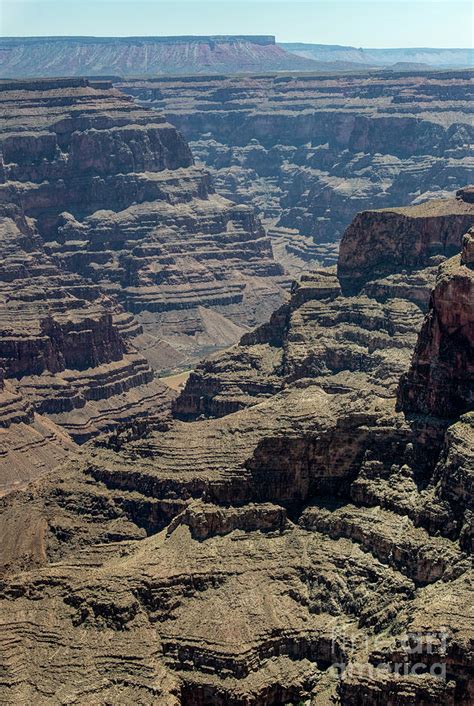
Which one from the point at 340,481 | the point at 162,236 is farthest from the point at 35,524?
the point at 162,236

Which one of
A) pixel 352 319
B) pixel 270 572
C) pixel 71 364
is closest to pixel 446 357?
pixel 270 572

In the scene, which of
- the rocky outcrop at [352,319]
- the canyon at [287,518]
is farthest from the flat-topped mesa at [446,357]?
the rocky outcrop at [352,319]

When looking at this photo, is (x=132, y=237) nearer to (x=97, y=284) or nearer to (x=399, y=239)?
(x=97, y=284)

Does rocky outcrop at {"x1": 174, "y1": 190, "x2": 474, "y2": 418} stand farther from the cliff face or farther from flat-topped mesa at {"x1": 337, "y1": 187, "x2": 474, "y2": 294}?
the cliff face

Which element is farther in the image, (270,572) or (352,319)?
(352,319)

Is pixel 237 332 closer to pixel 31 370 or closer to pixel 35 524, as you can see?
pixel 31 370
